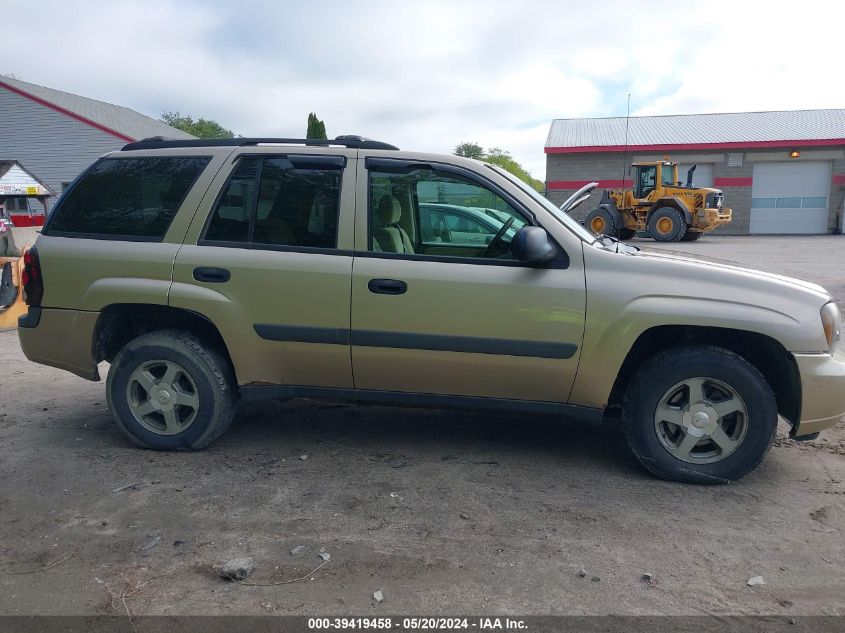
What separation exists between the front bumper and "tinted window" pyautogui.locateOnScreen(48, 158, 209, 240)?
360cm

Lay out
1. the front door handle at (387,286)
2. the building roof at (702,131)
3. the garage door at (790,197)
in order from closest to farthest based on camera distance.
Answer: the front door handle at (387,286) → the building roof at (702,131) → the garage door at (790,197)

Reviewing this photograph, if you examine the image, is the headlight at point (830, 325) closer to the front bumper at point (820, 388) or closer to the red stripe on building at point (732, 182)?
the front bumper at point (820, 388)

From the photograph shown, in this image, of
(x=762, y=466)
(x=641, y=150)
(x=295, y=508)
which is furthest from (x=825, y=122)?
(x=295, y=508)

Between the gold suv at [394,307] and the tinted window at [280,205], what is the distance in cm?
1

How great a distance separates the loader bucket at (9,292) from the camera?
330 inches

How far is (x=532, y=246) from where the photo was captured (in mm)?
3518

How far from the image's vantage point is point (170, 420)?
13.5 ft

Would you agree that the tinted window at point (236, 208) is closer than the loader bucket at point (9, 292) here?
Yes

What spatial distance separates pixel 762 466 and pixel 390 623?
2.64 m

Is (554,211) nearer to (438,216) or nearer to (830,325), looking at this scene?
(438,216)

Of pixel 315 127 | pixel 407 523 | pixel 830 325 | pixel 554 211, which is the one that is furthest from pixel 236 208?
pixel 315 127

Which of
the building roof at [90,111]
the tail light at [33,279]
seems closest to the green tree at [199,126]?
the building roof at [90,111]

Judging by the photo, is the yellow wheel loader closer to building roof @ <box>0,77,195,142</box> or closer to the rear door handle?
building roof @ <box>0,77,195,142</box>

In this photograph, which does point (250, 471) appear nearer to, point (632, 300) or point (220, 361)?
point (220, 361)
